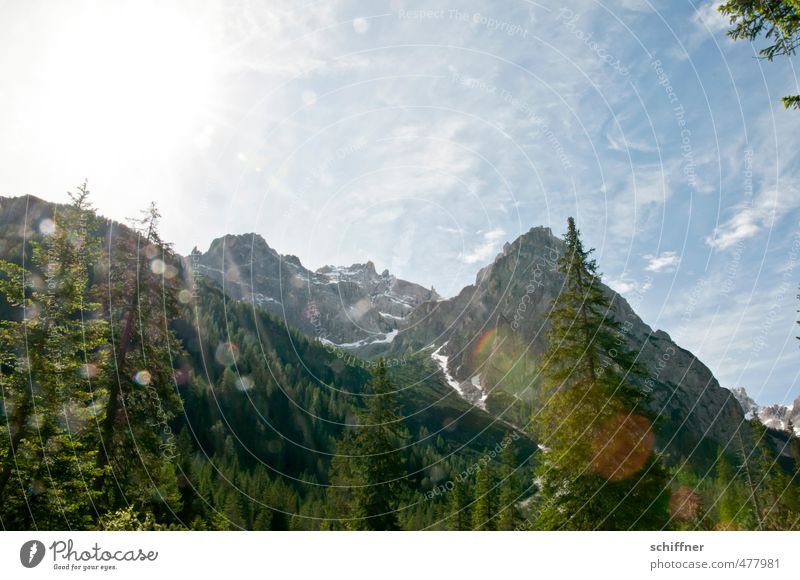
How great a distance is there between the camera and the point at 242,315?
584 feet

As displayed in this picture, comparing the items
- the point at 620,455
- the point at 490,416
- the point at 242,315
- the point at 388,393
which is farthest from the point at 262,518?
the point at 490,416

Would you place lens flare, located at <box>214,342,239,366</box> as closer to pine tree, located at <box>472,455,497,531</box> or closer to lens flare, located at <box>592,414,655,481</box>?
pine tree, located at <box>472,455,497,531</box>

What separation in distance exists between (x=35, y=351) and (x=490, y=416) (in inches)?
7704

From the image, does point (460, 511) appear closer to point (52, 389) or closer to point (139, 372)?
point (139, 372)

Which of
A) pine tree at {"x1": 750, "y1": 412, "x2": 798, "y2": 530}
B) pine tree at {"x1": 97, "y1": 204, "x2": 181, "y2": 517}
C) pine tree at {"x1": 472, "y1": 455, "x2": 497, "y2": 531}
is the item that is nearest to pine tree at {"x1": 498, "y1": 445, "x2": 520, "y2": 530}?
pine tree at {"x1": 472, "y1": 455, "x2": 497, "y2": 531}

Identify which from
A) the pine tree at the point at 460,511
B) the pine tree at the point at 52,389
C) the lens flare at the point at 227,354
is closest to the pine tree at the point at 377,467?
the pine tree at the point at 52,389

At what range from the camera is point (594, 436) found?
46.8ft

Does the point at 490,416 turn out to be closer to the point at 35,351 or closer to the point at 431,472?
the point at 431,472

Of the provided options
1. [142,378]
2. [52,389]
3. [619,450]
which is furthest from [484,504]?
[52,389]
